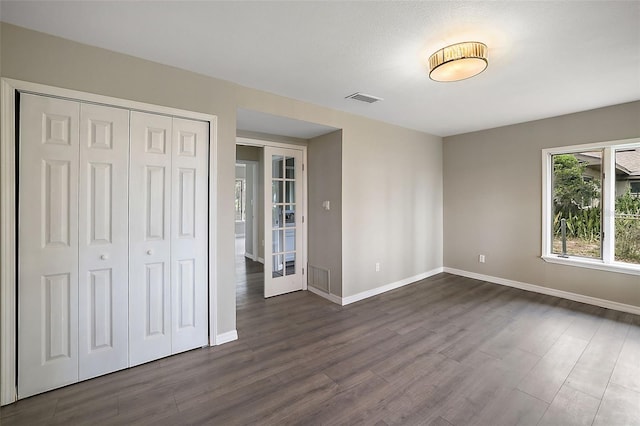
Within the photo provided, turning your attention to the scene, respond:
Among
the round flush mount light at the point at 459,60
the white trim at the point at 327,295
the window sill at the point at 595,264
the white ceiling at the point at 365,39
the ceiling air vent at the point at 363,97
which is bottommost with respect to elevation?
the white trim at the point at 327,295

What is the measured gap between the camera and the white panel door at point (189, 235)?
2.56 meters

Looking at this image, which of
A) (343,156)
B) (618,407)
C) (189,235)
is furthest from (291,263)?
(618,407)

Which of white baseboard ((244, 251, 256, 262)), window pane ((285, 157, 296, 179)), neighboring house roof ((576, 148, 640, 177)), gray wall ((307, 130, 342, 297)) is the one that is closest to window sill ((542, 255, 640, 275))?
neighboring house roof ((576, 148, 640, 177))

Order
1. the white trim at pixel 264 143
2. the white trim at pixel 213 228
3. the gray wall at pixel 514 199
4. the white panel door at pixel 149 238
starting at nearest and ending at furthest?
the white panel door at pixel 149 238
the white trim at pixel 213 228
the gray wall at pixel 514 199
the white trim at pixel 264 143

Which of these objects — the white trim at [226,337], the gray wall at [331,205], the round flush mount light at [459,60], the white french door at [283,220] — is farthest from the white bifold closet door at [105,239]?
the round flush mount light at [459,60]

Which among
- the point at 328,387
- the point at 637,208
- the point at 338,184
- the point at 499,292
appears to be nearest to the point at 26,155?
the point at 328,387

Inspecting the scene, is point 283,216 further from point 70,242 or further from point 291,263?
point 70,242

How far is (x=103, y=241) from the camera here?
225 cm

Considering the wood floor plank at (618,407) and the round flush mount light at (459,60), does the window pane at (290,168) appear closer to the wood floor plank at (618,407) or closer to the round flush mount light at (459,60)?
the round flush mount light at (459,60)

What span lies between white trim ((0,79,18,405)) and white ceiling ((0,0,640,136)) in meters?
0.68

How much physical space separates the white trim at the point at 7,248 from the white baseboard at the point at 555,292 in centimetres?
574

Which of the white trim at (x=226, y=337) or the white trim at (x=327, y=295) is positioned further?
the white trim at (x=327, y=295)

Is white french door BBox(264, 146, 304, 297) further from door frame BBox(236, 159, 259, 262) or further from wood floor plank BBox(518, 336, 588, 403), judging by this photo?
wood floor plank BBox(518, 336, 588, 403)

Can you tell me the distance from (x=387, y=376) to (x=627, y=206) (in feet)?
12.9
